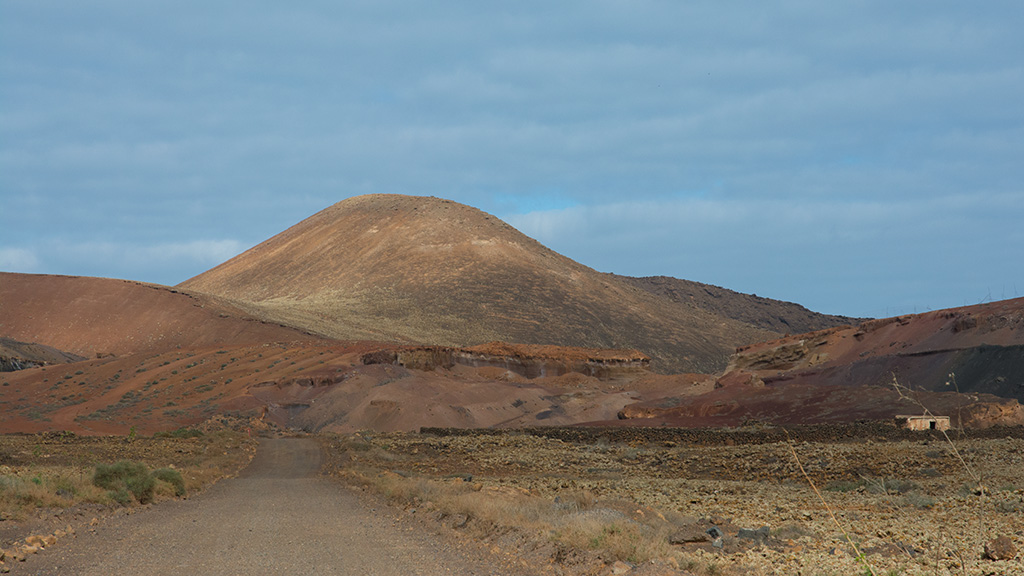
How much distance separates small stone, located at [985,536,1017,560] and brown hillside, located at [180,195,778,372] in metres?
91.1

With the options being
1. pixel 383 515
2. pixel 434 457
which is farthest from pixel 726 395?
pixel 383 515

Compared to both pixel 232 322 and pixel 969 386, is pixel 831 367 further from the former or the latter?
pixel 232 322

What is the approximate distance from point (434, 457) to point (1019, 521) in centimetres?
2385

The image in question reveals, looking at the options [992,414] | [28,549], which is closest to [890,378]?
[992,414]

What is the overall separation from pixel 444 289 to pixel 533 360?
48048 mm

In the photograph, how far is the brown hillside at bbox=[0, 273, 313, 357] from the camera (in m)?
95.6

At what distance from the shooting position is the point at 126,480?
19.4 metres

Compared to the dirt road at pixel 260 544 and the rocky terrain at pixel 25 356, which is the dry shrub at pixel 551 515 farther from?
the rocky terrain at pixel 25 356

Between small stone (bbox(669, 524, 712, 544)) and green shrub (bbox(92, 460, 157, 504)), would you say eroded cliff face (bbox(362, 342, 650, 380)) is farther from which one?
small stone (bbox(669, 524, 712, 544))

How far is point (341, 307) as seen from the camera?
11956 centimetres

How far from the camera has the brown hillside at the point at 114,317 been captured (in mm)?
95562

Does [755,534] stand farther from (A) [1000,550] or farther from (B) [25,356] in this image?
(B) [25,356]

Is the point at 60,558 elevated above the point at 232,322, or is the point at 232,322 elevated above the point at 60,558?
the point at 232,322

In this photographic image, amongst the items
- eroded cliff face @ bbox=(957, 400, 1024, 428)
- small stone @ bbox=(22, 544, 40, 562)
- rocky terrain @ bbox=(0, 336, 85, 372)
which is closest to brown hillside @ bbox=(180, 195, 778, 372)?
rocky terrain @ bbox=(0, 336, 85, 372)
